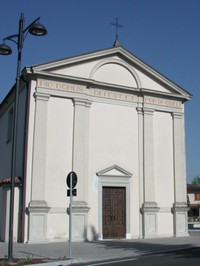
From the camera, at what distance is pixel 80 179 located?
2034cm

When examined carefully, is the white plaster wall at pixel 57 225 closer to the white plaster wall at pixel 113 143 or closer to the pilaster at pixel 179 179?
the white plaster wall at pixel 113 143

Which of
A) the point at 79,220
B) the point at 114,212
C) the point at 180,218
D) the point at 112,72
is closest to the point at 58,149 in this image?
the point at 79,220

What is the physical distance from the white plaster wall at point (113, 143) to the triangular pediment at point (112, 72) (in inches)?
58.2

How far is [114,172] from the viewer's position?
2152 centimetres

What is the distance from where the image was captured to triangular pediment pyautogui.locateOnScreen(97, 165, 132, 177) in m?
21.1

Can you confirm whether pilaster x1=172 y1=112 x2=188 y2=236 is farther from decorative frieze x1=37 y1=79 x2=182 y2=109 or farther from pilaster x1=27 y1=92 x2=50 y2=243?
pilaster x1=27 y1=92 x2=50 y2=243

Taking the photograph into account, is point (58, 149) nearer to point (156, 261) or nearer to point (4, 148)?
point (4, 148)

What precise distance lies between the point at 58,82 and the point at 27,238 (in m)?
7.85

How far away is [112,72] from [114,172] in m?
5.58

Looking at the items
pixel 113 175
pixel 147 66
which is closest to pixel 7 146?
pixel 113 175

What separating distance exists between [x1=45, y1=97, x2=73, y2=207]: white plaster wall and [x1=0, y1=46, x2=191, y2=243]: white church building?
2.0 inches

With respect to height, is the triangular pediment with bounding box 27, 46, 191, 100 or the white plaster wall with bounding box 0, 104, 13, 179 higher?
the triangular pediment with bounding box 27, 46, 191, 100

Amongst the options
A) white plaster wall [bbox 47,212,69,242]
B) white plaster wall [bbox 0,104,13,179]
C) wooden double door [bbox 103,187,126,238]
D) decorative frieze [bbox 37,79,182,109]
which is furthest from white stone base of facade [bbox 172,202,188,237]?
white plaster wall [bbox 0,104,13,179]

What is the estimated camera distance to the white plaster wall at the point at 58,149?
19766 millimetres
